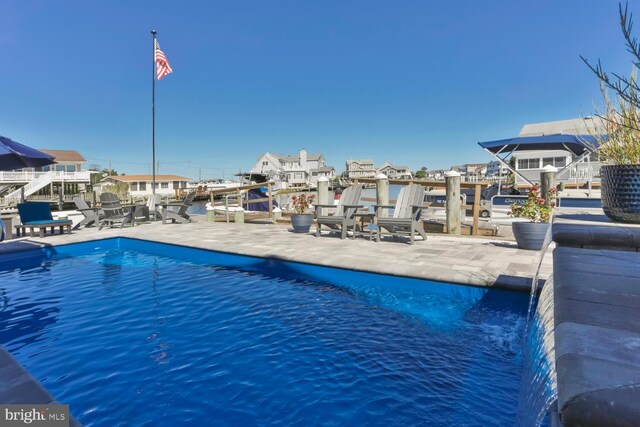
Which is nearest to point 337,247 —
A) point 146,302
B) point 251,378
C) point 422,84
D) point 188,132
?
point 146,302

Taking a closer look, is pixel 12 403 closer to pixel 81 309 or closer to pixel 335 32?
pixel 81 309

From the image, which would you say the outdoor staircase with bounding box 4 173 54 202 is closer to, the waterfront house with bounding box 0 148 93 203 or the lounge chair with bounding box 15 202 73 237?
the waterfront house with bounding box 0 148 93 203

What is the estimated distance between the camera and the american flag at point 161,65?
41.9 ft

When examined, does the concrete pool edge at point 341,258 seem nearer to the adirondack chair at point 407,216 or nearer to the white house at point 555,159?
the adirondack chair at point 407,216

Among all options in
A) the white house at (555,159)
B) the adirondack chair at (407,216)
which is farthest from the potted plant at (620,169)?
the white house at (555,159)

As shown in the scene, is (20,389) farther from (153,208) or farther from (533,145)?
(533,145)

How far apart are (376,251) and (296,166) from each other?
59.6m

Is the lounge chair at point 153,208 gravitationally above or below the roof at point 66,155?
below

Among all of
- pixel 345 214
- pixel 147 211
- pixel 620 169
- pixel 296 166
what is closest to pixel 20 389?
pixel 620 169

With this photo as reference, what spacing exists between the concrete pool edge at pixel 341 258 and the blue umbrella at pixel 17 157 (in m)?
1.70

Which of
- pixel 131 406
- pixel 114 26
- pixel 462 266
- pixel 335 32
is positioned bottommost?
pixel 131 406

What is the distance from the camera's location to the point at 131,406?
7.55 feet

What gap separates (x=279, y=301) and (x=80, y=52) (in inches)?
738

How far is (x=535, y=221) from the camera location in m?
5.83
